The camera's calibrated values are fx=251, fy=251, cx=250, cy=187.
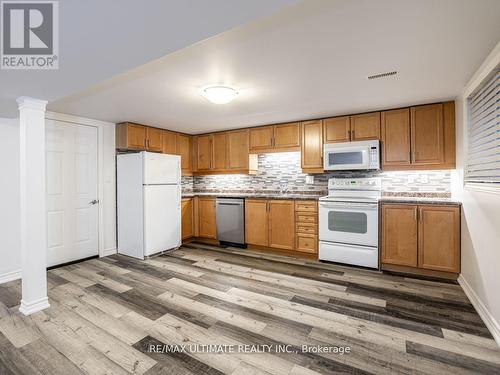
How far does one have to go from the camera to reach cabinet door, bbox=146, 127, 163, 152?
4230mm

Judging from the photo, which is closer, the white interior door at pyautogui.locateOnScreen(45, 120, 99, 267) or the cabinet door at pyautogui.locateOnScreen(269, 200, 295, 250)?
the white interior door at pyautogui.locateOnScreen(45, 120, 99, 267)

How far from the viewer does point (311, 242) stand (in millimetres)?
3803

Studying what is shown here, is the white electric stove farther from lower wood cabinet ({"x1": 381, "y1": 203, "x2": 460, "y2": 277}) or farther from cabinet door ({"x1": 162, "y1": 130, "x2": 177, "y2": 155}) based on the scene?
cabinet door ({"x1": 162, "y1": 130, "x2": 177, "y2": 155})

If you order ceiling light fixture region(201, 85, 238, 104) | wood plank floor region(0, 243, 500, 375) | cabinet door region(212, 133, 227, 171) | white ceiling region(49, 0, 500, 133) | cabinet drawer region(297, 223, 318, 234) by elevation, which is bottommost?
wood plank floor region(0, 243, 500, 375)

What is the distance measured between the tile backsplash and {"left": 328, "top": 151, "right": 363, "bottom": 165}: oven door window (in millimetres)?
393

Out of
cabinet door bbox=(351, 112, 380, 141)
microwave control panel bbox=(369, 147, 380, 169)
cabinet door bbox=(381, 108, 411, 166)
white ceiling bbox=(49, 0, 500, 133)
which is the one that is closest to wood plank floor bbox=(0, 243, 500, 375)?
microwave control panel bbox=(369, 147, 380, 169)

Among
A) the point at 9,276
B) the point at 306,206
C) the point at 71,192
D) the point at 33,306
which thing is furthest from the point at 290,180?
the point at 9,276

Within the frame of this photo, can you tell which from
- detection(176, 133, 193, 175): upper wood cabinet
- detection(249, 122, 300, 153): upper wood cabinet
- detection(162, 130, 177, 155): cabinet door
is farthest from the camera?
detection(176, 133, 193, 175): upper wood cabinet

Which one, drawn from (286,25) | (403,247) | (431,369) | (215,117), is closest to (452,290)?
(403,247)

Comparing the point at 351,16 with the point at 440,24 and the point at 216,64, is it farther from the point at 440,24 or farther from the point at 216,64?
the point at 216,64

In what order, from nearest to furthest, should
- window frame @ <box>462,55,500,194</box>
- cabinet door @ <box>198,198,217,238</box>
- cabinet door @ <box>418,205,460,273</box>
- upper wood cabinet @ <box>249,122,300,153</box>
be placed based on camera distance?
window frame @ <box>462,55,500,194</box>, cabinet door @ <box>418,205,460,273</box>, upper wood cabinet @ <box>249,122,300,153</box>, cabinet door @ <box>198,198,217,238</box>

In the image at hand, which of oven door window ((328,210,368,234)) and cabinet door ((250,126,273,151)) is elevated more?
cabinet door ((250,126,273,151))

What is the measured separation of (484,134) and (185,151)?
4.35 m

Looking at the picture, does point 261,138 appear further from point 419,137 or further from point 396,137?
point 419,137
